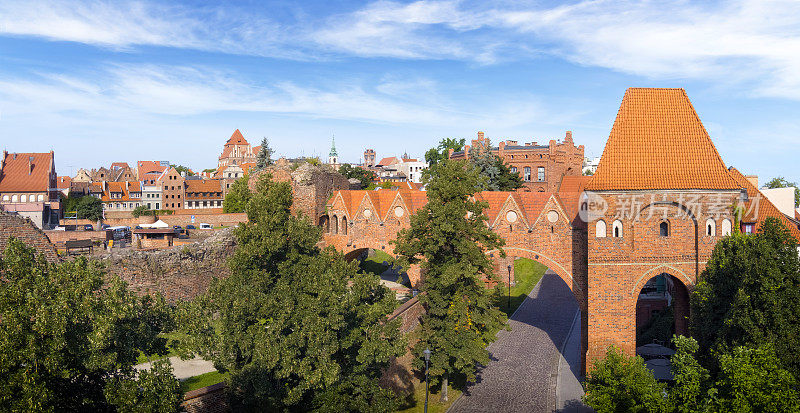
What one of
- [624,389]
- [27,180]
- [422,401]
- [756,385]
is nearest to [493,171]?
[422,401]

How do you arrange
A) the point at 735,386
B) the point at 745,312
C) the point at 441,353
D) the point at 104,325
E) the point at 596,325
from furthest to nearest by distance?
1. the point at 596,325
2. the point at 441,353
3. the point at 745,312
4. the point at 735,386
5. the point at 104,325

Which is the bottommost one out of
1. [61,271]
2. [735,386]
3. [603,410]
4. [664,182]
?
[603,410]

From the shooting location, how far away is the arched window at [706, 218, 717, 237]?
976 inches

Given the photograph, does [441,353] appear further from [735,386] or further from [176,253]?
[176,253]

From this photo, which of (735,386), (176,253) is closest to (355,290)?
(735,386)

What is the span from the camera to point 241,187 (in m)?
73.3

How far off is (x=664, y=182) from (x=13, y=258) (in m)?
23.7

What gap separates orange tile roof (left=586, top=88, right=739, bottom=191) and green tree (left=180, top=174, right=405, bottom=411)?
12818 millimetres

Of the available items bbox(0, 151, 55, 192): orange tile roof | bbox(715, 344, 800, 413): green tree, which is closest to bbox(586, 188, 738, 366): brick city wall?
bbox(715, 344, 800, 413): green tree

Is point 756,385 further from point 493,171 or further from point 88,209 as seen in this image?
point 88,209

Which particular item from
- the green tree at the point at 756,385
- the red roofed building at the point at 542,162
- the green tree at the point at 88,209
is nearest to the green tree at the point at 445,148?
the red roofed building at the point at 542,162

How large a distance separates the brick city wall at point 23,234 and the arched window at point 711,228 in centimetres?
2807

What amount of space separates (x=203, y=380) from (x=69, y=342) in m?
9.99

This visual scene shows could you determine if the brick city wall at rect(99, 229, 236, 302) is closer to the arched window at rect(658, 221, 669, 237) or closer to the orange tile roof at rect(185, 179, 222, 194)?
the arched window at rect(658, 221, 669, 237)
